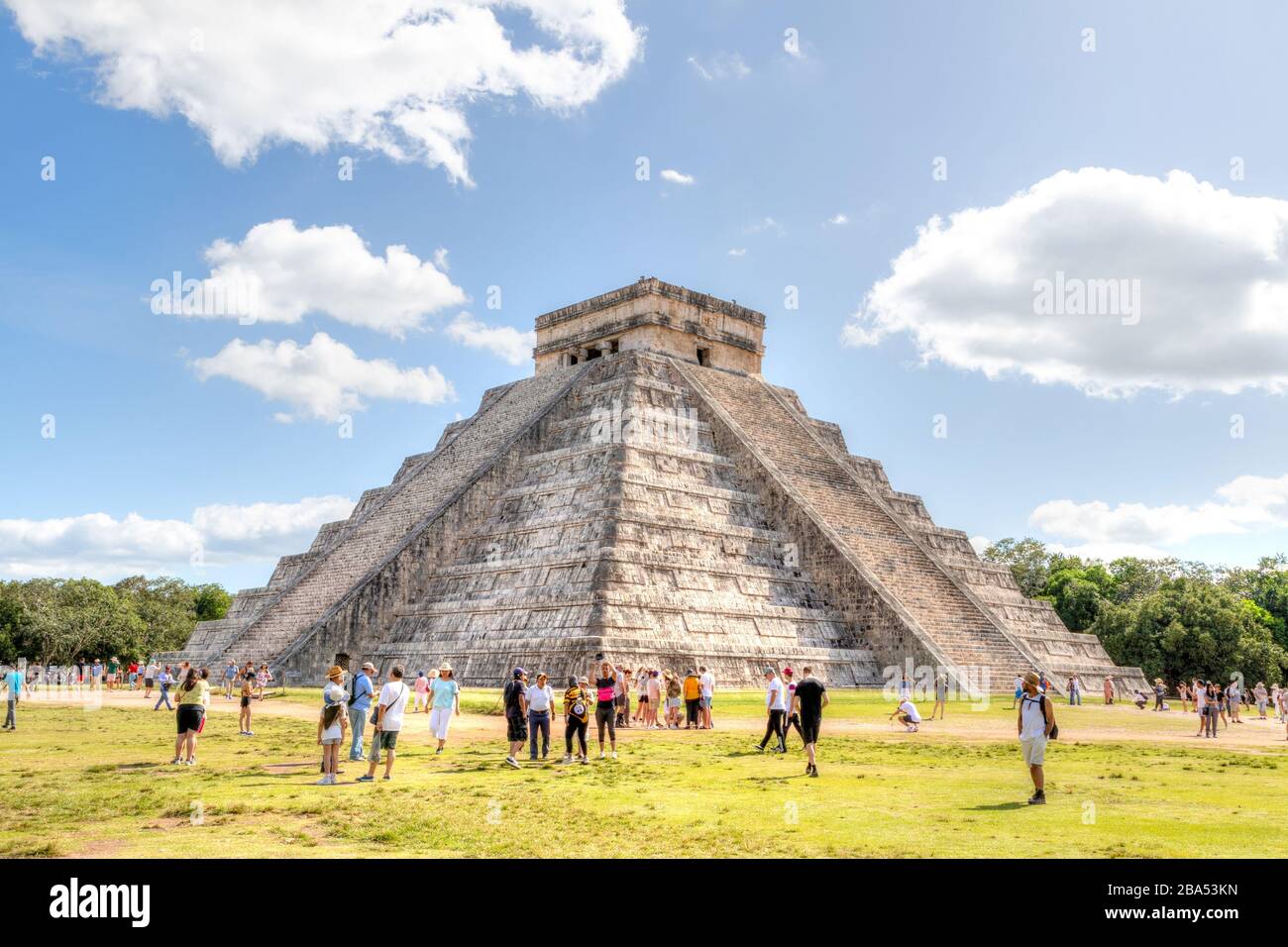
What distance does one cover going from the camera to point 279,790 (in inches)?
421

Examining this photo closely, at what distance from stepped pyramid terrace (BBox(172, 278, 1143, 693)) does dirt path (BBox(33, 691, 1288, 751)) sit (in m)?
3.16

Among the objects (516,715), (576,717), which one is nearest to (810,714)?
(576,717)

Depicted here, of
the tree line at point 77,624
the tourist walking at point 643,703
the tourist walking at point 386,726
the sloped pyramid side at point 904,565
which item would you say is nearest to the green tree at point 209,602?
the tree line at point 77,624

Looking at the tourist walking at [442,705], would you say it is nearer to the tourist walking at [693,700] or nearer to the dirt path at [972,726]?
the dirt path at [972,726]

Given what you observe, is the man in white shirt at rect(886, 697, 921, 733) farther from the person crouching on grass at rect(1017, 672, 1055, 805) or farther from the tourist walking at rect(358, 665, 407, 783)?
the tourist walking at rect(358, 665, 407, 783)

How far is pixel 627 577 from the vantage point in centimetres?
2506

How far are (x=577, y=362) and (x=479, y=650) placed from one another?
55.2 feet

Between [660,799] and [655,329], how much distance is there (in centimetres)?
2820

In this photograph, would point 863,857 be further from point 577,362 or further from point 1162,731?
point 577,362

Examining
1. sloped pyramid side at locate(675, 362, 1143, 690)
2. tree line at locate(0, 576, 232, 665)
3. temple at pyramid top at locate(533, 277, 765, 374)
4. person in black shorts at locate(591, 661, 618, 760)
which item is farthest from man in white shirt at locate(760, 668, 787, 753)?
tree line at locate(0, 576, 232, 665)

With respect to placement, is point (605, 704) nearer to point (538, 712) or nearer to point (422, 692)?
point (538, 712)
